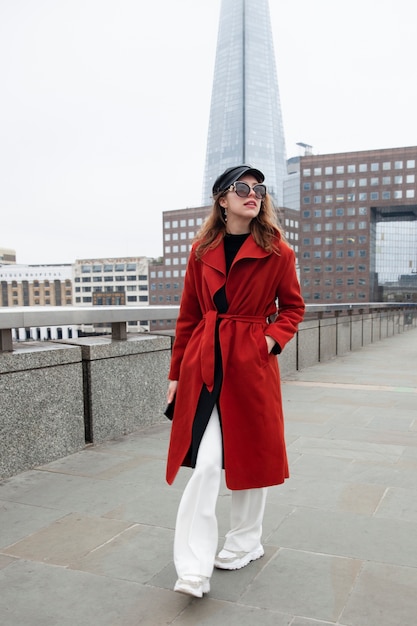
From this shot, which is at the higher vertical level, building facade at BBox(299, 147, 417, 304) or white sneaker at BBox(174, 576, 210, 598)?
building facade at BBox(299, 147, 417, 304)

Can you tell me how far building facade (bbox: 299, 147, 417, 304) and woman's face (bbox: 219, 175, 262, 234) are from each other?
372ft

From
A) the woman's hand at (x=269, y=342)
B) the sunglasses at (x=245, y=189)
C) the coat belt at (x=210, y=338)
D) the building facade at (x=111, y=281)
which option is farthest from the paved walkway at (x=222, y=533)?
the building facade at (x=111, y=281)

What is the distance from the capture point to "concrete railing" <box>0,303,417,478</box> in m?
4.52

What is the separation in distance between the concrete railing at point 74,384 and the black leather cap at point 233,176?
2081mm

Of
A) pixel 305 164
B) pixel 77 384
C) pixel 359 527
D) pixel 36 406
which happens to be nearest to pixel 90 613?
pixel 359 527

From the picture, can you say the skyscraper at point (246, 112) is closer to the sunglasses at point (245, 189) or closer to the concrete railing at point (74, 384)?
the concrete railing at point (74, 384)

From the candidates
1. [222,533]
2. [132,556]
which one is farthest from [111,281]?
[132,556]

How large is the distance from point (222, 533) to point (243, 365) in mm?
1236

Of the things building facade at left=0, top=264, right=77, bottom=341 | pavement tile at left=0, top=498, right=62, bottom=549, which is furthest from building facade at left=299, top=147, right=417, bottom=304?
pavement tile at left=0, top=498, right=62, bottom=549

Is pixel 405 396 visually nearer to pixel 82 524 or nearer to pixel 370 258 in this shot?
pixel 82 524

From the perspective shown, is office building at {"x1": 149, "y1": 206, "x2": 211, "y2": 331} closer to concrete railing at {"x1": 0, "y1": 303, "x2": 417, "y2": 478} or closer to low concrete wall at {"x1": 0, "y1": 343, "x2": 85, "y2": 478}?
concrete railing at {"x1": 0, "y1": 303, "x2": 417, "y2": 478}

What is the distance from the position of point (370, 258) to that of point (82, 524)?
121 metres

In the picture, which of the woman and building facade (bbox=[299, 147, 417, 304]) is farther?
building facade (bbox=[299, 147, 417, 304])

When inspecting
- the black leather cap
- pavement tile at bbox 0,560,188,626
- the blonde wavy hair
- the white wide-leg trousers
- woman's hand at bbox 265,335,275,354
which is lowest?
pavement tile at bbox 0,560,188,626
